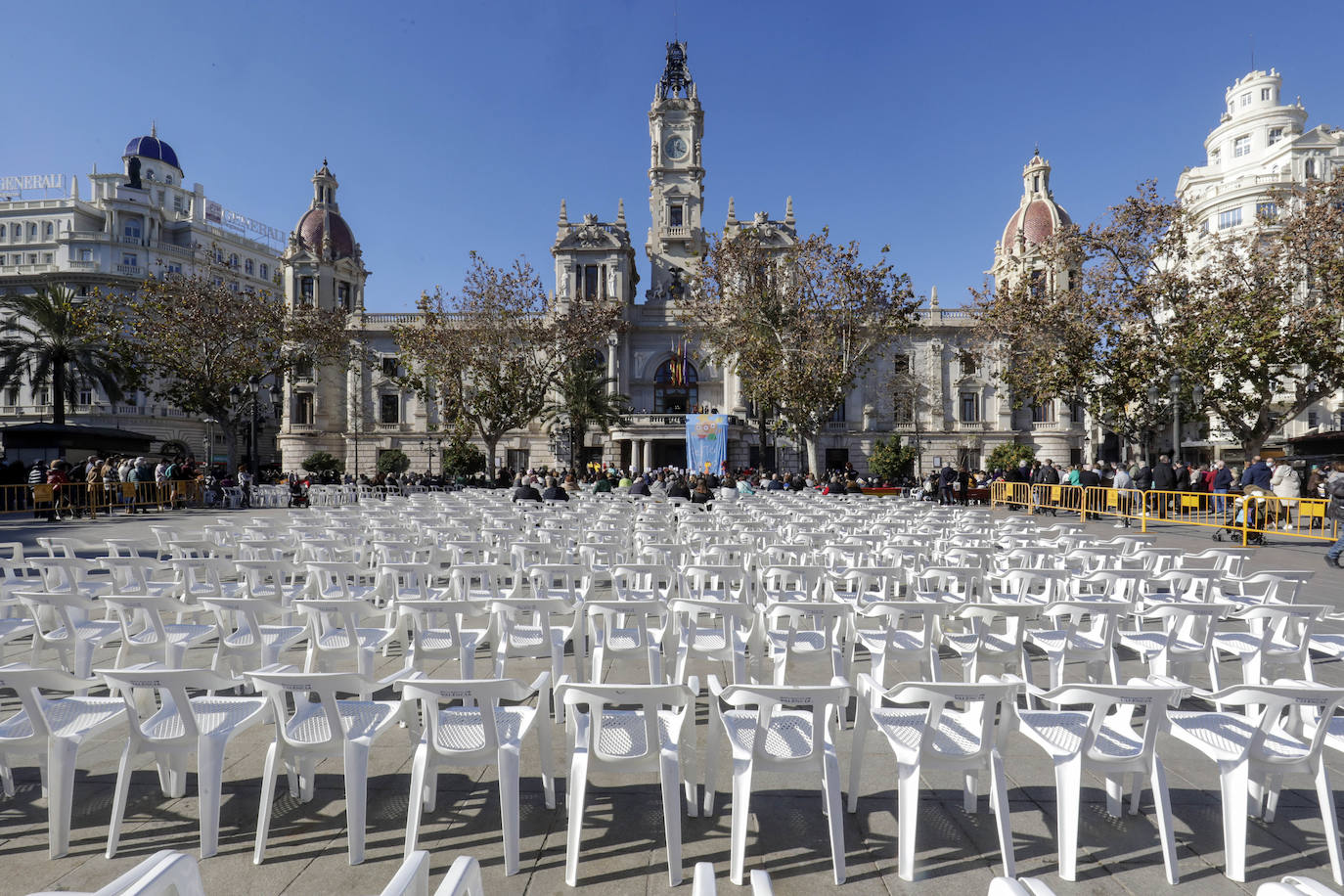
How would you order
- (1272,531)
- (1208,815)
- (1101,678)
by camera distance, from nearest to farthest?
(1208,815), (1101,678), (1272,531)

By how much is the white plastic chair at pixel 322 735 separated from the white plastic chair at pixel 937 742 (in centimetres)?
225

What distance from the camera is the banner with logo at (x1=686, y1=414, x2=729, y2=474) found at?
30.4m

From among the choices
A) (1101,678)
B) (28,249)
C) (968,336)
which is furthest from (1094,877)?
(28,249)

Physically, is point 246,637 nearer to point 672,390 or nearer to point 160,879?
point 160,879

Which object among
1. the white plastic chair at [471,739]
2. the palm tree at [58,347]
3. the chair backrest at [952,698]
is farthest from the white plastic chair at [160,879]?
the palm tree at [58,347]

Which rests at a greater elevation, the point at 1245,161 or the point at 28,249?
the point at 1245,161

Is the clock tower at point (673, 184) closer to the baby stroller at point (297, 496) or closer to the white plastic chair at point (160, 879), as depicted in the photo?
the baby stroller at point (297, 496)

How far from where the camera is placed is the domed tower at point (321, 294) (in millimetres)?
51156

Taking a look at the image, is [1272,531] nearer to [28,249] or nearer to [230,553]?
[230,553]

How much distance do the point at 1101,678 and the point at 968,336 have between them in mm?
48505

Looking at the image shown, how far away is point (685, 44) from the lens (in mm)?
61781

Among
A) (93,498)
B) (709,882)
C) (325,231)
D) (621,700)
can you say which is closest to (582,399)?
(93,498)

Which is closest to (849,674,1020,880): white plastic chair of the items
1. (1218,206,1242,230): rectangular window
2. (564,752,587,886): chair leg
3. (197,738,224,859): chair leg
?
(564,752,587,886): chair leg

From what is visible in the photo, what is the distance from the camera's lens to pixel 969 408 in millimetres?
51062
